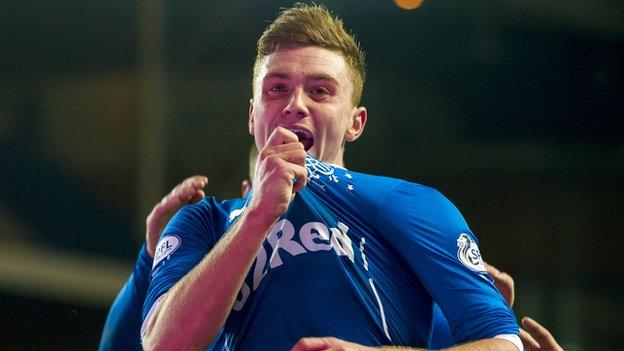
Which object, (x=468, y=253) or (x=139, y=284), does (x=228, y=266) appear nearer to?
(x=468, y=253)

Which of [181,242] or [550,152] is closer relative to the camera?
[181,242]

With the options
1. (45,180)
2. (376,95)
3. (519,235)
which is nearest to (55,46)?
(45,180)

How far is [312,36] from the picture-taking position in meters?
2.35

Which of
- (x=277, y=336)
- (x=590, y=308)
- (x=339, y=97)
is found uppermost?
(x=339, y=97)

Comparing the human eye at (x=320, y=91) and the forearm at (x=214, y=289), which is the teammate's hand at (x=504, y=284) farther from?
the forearm at (x=214, y=289)

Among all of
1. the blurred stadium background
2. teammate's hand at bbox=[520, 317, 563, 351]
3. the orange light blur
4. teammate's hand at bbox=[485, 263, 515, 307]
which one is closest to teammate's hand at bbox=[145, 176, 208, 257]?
teammate's hand at bbox=[485, 263, 515, 307]

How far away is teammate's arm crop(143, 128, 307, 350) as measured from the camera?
6.01 ft

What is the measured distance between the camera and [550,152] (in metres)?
7.22

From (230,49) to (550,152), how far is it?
2.78 m

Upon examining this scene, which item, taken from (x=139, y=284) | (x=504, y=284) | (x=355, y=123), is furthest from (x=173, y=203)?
(x=504, y=284)

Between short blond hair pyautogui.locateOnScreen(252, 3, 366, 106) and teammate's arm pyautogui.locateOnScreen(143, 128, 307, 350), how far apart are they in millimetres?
561

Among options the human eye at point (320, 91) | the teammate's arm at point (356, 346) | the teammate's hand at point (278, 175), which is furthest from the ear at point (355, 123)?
the teammate's arm at point (356, 346)

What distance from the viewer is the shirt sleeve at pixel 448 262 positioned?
1.86 meters

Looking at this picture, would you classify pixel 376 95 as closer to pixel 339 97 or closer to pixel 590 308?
pixel 590 308
